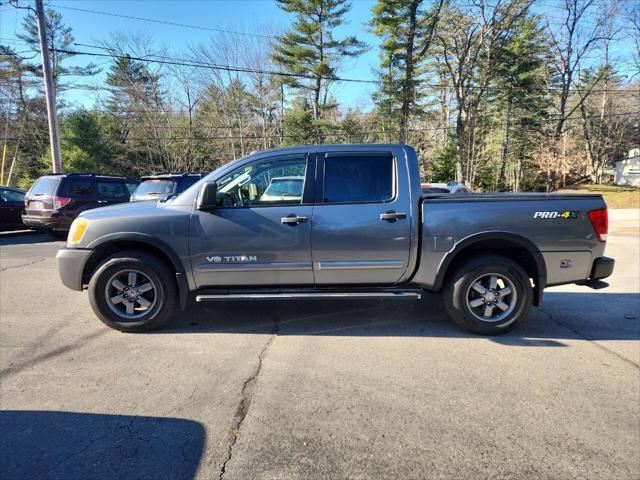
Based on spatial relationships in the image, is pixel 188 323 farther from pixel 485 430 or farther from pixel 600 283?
pixel 600 283

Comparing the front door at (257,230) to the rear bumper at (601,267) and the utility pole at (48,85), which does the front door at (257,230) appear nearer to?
the rear bumper at (601,267)

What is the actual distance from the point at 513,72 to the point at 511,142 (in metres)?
6.62

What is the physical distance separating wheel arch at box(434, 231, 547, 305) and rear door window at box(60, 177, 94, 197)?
10.6 metres

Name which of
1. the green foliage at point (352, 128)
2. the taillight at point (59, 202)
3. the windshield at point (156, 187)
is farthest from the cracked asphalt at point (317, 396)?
the green foliage at point (352, 128)

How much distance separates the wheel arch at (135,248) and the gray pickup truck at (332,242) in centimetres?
1

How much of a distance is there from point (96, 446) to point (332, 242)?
2.51m

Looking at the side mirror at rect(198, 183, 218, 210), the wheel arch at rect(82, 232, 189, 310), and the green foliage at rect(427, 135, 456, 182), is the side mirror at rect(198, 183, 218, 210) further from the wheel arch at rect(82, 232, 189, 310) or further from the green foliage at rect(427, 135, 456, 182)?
the green foliage at rect(427, 135, 456, 182)

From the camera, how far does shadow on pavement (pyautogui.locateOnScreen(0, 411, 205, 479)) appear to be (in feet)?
7.27

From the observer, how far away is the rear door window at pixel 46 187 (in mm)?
10797

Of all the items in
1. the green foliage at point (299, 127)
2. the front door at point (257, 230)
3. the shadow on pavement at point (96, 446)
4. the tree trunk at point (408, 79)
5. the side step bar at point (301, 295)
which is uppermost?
the tree trunk at point (408, 79)

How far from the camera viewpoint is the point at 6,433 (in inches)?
100

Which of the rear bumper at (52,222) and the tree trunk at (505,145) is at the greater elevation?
the tree trunk at (505,145)

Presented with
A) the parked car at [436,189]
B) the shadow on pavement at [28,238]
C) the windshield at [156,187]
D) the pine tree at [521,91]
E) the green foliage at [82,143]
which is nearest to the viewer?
the parked car at [436,189]

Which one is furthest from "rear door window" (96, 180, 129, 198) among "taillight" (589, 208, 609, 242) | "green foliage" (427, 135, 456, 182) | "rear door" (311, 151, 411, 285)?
"green foliage" (427, 135, 456, 182)
